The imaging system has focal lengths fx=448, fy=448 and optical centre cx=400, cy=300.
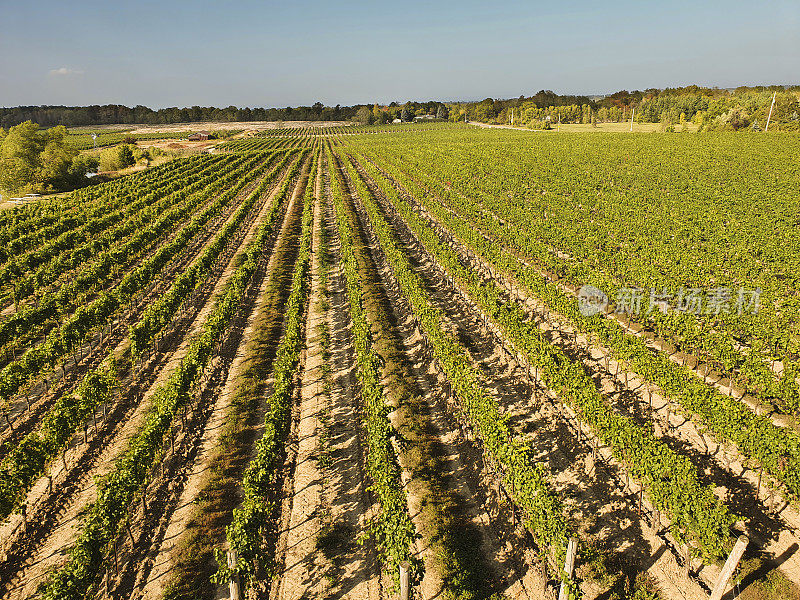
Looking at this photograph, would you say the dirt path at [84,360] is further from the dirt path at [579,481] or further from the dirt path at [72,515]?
the dirt path at [579,481]

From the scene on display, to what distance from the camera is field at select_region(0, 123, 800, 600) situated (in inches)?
375

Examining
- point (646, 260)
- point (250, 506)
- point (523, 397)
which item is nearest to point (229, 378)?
point (250, 506)

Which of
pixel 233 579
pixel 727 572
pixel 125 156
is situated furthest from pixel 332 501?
pixel 125 156

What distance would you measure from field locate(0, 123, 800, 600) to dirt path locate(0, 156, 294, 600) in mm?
62

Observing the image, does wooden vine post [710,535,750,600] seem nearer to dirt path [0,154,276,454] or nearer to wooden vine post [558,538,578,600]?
wooden vine post [558,538,578,600]

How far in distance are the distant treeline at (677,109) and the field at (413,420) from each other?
83.3 metres

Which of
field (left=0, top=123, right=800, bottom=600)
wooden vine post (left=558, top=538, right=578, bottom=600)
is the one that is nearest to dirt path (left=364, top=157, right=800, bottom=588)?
field (left=0, top=123, right=800, bottom=600)

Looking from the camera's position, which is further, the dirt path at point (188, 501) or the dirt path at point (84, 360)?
the dirt path at point (84, 360)

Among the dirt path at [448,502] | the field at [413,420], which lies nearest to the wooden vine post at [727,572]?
the field at [413,420]

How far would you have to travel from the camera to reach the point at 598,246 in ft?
91.2

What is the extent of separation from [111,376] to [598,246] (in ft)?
86.0

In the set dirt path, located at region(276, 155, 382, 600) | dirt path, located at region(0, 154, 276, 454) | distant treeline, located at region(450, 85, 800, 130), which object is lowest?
dirt path, located at region(276, 155, 382, 600)

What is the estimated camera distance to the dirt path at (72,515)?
949 cm

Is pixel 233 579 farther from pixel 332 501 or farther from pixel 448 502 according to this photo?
pixel 448 502
